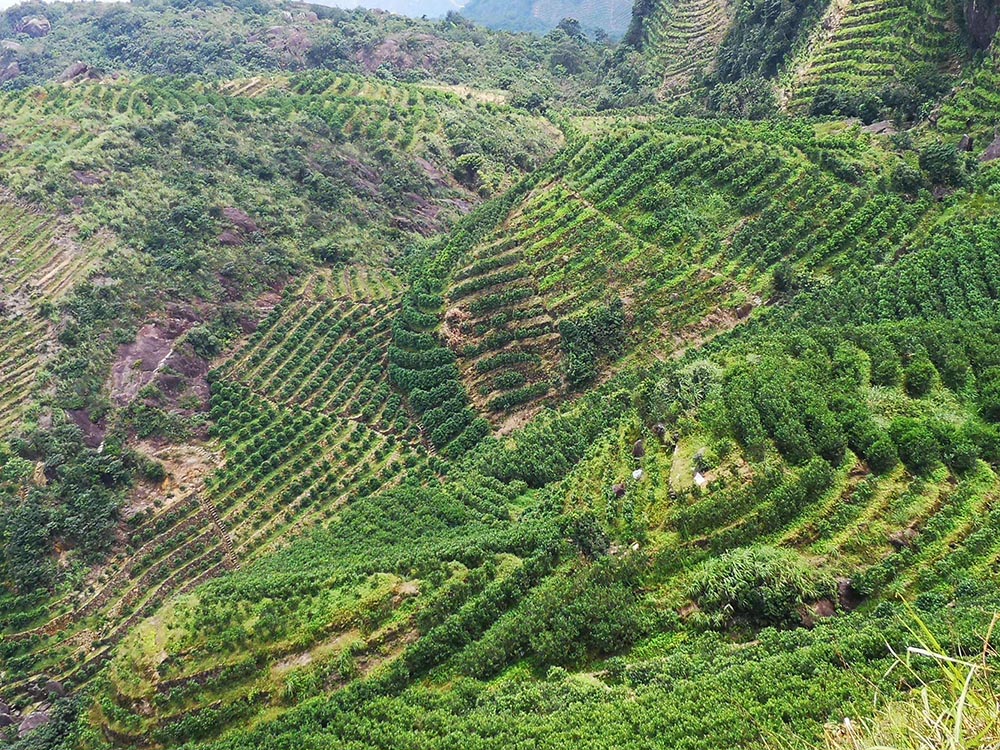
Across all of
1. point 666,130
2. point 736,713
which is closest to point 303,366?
point 666,130

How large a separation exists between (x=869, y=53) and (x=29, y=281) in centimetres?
6899

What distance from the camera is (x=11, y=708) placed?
114 feet

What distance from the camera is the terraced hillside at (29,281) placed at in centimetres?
4525

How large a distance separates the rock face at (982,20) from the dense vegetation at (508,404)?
66cm

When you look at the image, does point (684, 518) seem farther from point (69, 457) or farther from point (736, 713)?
point (69, 457)

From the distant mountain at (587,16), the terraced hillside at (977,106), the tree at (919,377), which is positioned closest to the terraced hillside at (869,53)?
the terraced hillside at (977,106)

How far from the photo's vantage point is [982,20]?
4947cm

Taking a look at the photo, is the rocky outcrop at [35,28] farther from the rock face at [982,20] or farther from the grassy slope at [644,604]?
the rock face at [982,20]

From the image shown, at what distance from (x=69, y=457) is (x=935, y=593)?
147 ft

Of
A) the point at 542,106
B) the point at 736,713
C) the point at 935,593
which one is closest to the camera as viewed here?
the point at 736,713

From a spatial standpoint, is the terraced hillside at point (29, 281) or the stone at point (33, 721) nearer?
the stone at point (33, 721)

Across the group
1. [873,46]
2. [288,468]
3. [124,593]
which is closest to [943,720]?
[288,468]

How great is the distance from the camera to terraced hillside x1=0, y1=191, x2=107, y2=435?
45.2 metres

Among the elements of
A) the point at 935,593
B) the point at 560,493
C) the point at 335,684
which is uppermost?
the point at 935,593
